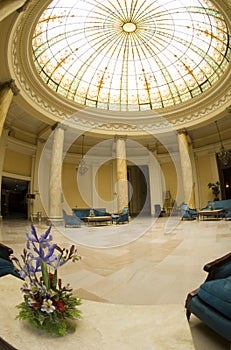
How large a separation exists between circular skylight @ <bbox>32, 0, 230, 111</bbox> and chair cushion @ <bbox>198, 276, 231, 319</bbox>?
12526mm

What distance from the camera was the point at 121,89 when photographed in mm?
15516

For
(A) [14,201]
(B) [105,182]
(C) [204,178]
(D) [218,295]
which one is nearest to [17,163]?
(A) [14,201]

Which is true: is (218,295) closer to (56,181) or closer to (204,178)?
(56,181)

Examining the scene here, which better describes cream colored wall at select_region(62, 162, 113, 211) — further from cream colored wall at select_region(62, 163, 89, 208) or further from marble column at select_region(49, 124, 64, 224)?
marble column at select_region(49, 124, 64, 224)

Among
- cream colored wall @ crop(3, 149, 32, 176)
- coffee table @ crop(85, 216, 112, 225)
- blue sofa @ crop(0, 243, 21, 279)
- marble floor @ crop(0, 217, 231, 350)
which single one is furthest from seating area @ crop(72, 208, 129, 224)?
blue sofa @ crop(0, 243, 21, 279)

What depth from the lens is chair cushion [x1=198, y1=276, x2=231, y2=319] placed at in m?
1.26

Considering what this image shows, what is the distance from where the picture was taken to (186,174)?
43.7 feet

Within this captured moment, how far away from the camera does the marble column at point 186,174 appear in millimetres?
12864

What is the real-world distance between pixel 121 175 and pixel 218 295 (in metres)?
12.5

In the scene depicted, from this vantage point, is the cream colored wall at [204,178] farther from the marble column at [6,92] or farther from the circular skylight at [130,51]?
the marble column at [6,92]

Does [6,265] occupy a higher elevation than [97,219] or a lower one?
higher

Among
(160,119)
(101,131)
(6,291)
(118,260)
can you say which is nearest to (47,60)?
(101,131)

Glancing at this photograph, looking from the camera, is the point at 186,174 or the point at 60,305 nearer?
the point at 60,305

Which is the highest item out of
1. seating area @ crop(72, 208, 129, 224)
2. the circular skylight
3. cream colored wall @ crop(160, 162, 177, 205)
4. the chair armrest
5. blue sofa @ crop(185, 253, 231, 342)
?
the circular skylight
